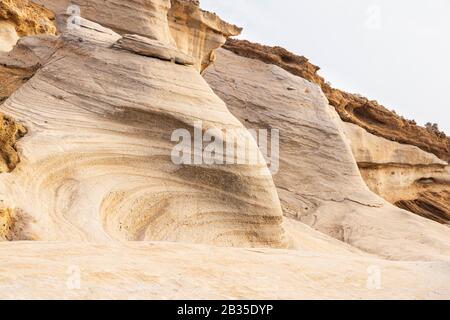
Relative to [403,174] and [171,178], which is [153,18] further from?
[403,174]

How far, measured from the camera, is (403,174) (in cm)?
1755

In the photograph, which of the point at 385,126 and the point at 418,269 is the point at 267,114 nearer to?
the point at 385,126

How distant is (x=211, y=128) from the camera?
274 inches

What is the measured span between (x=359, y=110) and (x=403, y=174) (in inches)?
108

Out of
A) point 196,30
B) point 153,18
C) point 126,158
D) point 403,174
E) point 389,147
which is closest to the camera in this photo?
point 126,158

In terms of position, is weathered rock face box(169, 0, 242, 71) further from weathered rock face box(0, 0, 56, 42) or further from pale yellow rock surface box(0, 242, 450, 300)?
pale yellow rock surface box(0, 242, 450, 300)

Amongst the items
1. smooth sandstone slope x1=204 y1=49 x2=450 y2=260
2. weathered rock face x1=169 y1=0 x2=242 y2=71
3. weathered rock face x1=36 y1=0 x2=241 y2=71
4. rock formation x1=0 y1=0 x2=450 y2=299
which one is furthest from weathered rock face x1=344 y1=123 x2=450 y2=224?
weathered rock face x1=36 y1=0 x2=241 y2=71

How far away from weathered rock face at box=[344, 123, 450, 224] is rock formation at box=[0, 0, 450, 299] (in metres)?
0.21

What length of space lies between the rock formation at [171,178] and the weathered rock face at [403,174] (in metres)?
0.21

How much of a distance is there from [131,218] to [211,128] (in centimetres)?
172

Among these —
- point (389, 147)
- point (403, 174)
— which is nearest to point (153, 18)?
point (389, 147)

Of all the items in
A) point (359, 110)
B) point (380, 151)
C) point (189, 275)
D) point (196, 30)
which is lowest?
point (189, 275)

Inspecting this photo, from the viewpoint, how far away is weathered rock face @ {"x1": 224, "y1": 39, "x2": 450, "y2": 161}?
15883mm

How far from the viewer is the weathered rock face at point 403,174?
16406 mm
